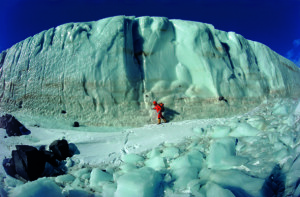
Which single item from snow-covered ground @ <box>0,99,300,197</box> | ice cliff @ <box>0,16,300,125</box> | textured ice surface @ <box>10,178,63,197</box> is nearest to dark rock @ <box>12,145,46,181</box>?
snow-covered ground @ <box>0,99,300,197</box>

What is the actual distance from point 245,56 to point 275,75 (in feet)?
5.49

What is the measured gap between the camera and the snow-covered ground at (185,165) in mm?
1378

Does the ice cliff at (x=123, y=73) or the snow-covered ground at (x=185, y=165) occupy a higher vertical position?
the ice cliff at (x=123, y=73)

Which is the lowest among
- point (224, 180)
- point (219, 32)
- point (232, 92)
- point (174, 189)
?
point (174, 189)

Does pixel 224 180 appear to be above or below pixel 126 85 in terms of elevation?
below

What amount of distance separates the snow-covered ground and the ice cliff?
1.17m

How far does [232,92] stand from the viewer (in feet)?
17.9

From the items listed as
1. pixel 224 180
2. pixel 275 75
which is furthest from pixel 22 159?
pixel 275 75

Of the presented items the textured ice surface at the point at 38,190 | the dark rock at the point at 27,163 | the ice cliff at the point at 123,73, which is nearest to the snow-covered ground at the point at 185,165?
the textured ice surface at the point at 38,190

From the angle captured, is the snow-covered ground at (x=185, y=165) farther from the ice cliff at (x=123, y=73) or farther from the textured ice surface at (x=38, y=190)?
the ice cliff at (x=123, y=73)

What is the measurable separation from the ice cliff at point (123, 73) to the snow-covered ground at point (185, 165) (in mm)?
1174

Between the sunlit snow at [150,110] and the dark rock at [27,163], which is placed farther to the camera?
the dark rock at [27,163]

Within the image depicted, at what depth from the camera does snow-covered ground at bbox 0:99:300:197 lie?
1378 mm

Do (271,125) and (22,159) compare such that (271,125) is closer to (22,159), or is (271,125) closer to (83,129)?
(22,159)
